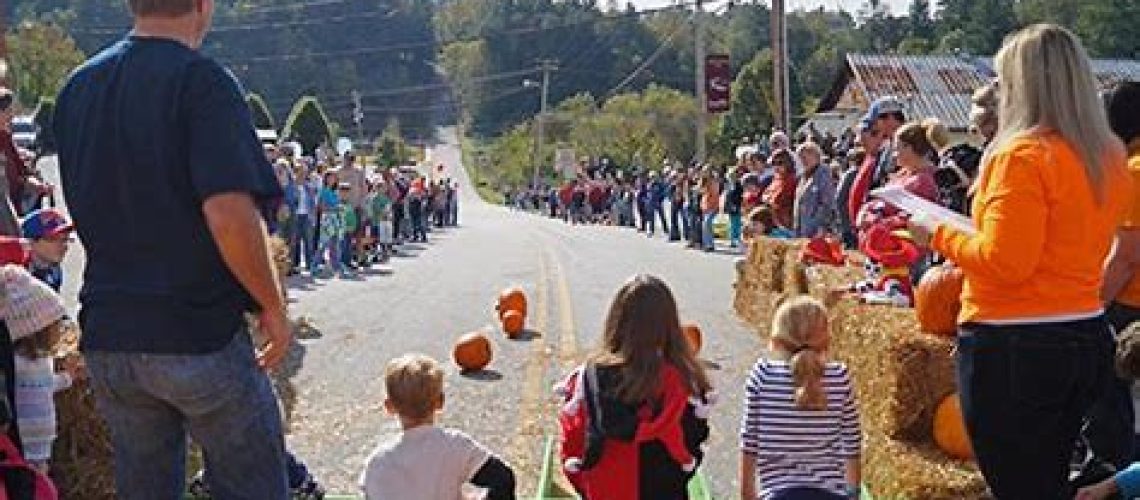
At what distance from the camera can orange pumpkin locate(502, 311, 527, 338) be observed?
14352mm

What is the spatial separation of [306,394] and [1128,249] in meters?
6.58

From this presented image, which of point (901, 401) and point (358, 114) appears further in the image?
point (358, 114)

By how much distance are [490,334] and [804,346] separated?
869 cm

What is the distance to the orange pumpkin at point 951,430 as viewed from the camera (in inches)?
292

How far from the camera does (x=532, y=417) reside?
9.91 m

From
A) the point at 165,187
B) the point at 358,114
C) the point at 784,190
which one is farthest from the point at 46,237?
the point at 358,114

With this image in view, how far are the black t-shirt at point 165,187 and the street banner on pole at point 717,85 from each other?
47.3 meters

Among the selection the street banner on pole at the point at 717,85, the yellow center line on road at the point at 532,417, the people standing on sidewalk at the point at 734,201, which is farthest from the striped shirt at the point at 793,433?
the street banner on pole at the point at 717,85

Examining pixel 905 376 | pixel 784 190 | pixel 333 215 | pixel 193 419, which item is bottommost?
pixel 333 215

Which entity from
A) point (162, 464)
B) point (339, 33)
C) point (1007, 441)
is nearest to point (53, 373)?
point (162, 464)

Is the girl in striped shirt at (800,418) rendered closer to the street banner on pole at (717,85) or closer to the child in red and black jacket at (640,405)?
the child in red and black jacket at (640,405)

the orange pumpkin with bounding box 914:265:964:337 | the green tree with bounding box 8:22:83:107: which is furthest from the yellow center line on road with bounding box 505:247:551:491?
the green tree with bounding box 8:22:83:107

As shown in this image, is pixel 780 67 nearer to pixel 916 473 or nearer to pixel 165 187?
pixel 916 473

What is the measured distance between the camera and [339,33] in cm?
15462
